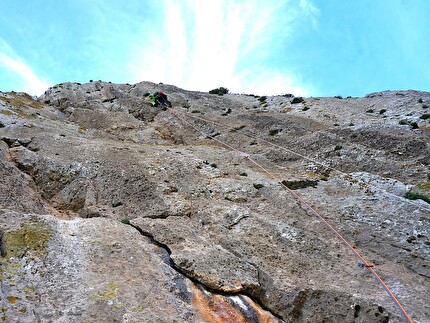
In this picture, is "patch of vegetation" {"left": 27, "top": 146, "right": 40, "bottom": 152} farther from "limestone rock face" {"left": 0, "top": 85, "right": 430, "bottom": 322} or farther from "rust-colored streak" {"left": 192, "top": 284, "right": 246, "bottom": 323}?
"rust-colored streak" {"left": 192, "top": 284, "right": 246, "bottom": 323}

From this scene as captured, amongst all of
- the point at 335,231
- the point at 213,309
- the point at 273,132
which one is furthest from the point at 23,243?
the point at 273,132

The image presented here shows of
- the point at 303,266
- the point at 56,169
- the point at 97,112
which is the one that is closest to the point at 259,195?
the point at 303,266

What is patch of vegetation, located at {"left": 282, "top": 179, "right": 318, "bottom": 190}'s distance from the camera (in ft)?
70.7

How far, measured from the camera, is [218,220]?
1809 cm

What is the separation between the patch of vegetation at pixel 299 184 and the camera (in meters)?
21.6

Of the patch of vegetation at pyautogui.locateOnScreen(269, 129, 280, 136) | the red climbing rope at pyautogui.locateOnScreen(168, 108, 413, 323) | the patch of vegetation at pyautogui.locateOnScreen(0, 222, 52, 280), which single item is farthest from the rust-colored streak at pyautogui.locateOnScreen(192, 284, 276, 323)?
the patch of vegetation at pyautogui.locateOnScreen(269, 129, 280, 136)

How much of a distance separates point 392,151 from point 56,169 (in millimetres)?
22544

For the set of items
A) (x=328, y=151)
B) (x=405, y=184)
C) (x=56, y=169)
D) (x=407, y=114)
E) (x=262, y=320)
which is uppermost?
(x=407, y=114)

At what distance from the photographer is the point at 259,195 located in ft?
68.1

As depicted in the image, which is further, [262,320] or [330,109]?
[330,109]

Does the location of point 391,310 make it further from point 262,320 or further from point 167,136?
point 167,136

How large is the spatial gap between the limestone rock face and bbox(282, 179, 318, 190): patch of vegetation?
0.10 meters

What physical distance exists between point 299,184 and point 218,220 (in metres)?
6.38

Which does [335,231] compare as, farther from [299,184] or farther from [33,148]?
[33,148]
